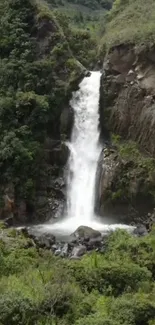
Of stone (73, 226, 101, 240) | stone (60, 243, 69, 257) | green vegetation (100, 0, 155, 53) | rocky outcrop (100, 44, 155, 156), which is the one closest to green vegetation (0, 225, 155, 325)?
stone (60, 243, 69, 257)

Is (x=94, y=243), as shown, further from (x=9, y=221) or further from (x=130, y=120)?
(x=130, y=120)

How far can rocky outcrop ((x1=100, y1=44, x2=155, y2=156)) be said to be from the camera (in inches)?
1393

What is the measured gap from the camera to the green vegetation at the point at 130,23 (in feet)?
123

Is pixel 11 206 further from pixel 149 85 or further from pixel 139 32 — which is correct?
pixel 139 32

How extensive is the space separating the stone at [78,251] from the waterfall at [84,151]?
5.95 m

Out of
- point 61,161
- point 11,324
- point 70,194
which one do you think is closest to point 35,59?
point 61,161

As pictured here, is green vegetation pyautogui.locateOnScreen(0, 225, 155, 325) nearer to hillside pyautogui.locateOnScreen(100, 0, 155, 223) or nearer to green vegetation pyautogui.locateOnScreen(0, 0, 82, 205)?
hillside pyautogui.locateOnScreen(100, 0, 155, 223)

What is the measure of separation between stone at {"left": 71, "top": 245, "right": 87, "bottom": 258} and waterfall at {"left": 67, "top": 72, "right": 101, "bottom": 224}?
595 centimetres

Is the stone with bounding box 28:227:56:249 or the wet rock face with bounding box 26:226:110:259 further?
the stone with bounding box 28:227:56:249

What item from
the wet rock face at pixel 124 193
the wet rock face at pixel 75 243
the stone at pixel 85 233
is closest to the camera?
the wet rock face at pixel 75 243

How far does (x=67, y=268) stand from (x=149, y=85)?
20.1 metres

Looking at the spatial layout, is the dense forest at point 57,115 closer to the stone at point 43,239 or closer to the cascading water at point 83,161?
the stone at point 43,239

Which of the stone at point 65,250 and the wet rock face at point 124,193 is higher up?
the wet rock face at point 124,193

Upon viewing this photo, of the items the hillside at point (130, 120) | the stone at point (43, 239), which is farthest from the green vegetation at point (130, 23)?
the stone at point (43, 239)
